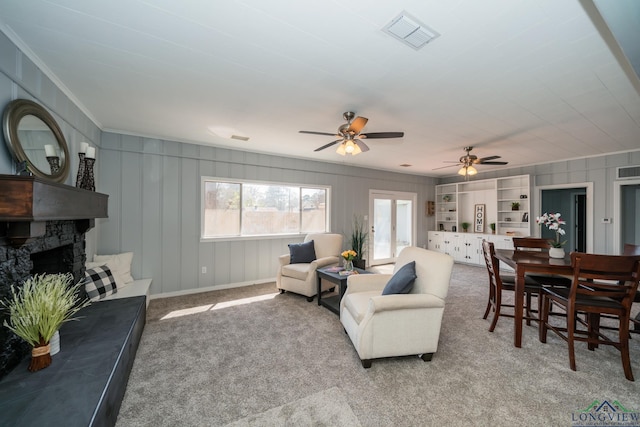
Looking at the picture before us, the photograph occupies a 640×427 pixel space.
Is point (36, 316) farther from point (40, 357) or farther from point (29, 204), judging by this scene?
point (29, 204)

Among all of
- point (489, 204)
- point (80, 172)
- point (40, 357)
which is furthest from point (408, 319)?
point (489, 204)

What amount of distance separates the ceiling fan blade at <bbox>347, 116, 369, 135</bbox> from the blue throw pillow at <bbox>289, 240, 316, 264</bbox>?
2186 mm

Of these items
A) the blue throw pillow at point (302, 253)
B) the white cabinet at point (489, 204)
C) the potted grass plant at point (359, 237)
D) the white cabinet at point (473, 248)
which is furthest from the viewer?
the white cabinet at point (473, 248)

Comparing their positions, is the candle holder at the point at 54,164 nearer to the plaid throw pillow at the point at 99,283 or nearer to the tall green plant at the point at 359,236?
the plaid throw pillow at the point at 99,283

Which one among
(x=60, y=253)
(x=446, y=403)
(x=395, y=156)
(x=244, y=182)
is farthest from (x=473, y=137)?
(x=60, y=253)

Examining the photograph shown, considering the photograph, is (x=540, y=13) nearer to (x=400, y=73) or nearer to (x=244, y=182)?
(x=400, y=73)

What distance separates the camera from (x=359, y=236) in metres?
6.09

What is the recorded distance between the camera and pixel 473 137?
12.8 feet

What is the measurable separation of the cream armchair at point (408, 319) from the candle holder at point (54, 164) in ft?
9.72

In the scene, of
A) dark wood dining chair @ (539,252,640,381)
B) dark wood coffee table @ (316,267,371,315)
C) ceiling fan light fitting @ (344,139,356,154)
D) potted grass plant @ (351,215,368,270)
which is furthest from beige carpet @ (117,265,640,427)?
potted grass plant @ (351,215,368,270)

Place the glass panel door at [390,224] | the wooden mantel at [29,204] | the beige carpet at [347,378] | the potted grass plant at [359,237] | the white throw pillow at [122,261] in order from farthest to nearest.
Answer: the glass panel door at [390,224] → the potted grass plant at [359,237] → the white throw pillow at [122,261] → the beige carpet at [347,378] → the wooden mantel at [29,204]

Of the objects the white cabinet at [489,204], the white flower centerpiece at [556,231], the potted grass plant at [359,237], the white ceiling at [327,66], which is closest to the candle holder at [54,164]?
the white ceiling at [327,66]

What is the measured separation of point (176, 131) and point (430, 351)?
4.16 m

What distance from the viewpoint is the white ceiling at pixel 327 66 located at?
1.57 meters
